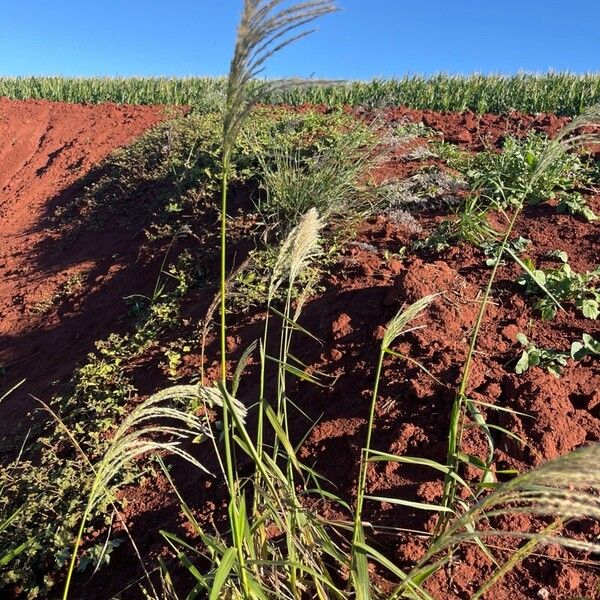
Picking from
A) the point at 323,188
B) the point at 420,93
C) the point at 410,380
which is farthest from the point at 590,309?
the point at 420,93

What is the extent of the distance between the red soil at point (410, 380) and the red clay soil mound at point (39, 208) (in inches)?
1.7

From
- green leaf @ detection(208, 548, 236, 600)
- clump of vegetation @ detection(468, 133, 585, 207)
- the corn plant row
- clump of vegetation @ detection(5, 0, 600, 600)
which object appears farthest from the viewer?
the corn plant row

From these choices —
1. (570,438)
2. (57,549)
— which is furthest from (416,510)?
(57,549)

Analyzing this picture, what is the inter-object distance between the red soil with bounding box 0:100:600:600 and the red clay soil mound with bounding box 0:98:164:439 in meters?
0.04

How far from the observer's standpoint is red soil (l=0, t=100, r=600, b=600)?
7.51 ft

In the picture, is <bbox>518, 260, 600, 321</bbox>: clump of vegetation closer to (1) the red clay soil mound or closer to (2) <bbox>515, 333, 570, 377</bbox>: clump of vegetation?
(2) <bbox>515, 333, 570, 377</bbox>: clump of vegetation

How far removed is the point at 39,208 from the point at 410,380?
8832 millimetres

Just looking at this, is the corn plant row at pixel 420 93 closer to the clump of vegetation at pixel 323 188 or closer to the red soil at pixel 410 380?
the clump of vegetation at pixel 323 188

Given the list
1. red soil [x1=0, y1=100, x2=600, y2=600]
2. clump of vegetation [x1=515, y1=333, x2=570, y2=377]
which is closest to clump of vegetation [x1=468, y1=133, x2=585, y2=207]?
red soil [x1=0, y1=100, x2=600, y2=600]

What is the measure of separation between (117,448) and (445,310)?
7.20 ft

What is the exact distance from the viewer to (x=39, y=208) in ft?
33.0

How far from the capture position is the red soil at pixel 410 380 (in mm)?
2289

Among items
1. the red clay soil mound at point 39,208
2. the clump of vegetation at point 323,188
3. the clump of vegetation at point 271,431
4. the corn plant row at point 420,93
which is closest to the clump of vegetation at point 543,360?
the clump of vegetation at point 271,431

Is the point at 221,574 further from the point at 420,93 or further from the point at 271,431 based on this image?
the point at 420,93
